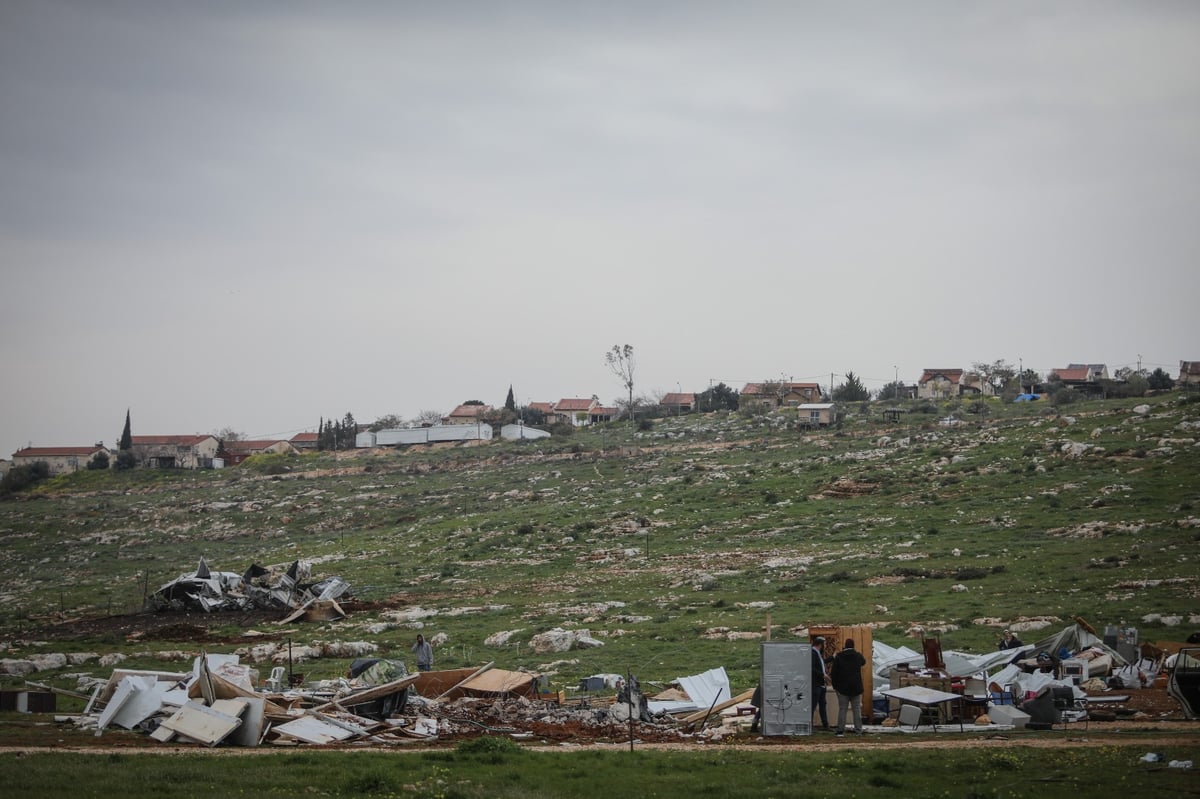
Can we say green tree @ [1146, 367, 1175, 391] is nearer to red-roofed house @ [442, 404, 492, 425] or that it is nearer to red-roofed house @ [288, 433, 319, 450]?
red-roofed house @ [442, 404, 492, 425]

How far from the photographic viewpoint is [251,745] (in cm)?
1805

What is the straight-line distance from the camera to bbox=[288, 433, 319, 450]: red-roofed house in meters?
163

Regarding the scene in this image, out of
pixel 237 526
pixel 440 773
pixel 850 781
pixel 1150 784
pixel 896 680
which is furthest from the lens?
pixel 237 526

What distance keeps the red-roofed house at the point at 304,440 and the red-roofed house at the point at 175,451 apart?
53.8 ft

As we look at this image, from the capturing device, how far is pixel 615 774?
Answer: 15.3 m

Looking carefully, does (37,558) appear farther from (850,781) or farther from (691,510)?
(850,781)

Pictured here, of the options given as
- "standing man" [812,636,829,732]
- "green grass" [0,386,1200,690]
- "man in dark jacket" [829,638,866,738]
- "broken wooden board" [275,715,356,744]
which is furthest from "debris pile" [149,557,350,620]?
"man in dark jacket" [829,638,866,738]

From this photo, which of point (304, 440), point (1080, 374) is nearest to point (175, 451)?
point (304, 440)

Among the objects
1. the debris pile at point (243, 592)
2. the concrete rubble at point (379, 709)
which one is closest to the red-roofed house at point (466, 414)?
the debris pile at point (243, 592)

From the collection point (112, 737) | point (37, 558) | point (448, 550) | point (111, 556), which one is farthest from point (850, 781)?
point (37, 558)

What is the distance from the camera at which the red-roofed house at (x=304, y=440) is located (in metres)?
163

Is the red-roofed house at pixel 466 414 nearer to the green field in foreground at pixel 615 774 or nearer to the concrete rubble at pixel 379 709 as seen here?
the concrete rubble at pixel 379 709

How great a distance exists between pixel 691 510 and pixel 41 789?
162 feet

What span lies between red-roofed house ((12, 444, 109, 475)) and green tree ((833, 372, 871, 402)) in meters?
101
